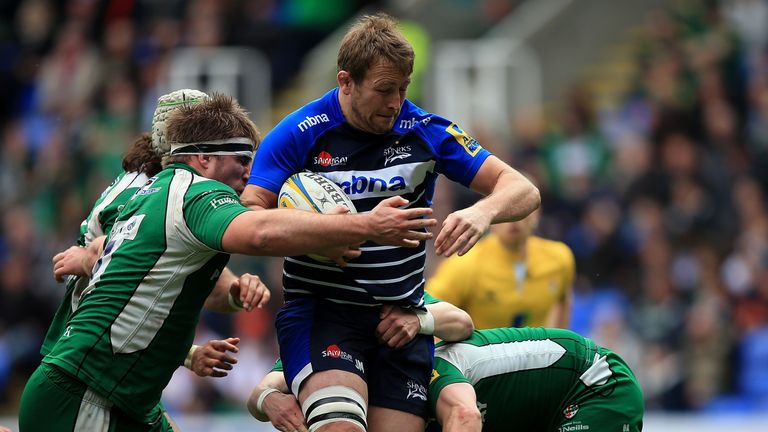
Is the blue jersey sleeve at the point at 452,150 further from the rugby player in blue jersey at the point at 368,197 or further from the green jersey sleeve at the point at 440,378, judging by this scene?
the green jersey sleeve at the point at 440,378

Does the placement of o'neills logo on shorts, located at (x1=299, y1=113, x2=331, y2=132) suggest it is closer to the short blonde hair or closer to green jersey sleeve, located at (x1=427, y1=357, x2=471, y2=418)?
the short blonde hair

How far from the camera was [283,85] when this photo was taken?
16906 mm

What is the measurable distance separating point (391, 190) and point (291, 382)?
0.98 meters

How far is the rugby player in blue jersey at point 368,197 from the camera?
18.9 ft

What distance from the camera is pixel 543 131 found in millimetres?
14961

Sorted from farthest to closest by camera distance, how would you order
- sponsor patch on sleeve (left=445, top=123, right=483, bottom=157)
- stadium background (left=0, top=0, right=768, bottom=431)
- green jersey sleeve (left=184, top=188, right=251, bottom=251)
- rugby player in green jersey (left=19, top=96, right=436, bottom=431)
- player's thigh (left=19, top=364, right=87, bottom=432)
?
1. stadium background (left=0, top=0, right=768, bottom=431)
2. sponsor patch on sleeve (left=445, top=123, right=483, bottom=157)
3. player's thigh (left=19, top=364, right=87, bottom=432)
4. rugby player in green jersey (left=19, top=96, right=436, bottom=431)
5. green jersey sleeve (left=184, top=188, right=251, bottom=251)

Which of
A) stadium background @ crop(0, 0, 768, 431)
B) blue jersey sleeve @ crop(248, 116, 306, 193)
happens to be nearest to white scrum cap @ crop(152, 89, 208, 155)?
blue jersey sleeve @ crop(248, 116, 306, 193)

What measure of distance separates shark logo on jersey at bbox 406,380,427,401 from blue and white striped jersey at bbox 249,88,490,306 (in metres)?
0.37

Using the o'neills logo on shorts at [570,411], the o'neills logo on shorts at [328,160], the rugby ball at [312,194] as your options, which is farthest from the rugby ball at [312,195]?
the o'neills logo on shorts at [570,411]

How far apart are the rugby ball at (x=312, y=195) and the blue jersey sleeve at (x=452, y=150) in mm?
556

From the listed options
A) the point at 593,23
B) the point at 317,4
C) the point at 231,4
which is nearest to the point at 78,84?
the point at 231,4

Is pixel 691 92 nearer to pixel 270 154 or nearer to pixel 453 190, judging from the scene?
pixel 453 190

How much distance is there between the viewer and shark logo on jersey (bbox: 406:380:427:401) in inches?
236

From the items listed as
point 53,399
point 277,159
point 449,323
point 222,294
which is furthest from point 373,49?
point 53,399
